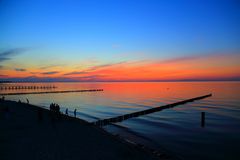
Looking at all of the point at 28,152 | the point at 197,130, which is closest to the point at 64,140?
the point at 28,152

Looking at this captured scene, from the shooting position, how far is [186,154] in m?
19.4

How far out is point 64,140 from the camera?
1791 cm

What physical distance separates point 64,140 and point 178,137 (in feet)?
47.4

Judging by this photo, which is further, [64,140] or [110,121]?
[110,121]

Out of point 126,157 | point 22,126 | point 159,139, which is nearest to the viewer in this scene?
point 126,157

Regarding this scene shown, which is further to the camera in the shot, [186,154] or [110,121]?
[110,121]

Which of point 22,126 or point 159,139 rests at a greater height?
point 22,126

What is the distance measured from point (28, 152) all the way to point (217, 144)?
19.2 meters

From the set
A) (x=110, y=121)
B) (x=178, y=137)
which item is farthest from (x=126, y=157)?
(x=110, y=121)

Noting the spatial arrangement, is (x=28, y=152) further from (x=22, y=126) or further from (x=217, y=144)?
(x=217, y=144)

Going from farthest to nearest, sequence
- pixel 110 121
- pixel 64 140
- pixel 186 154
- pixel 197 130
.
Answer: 1. pixel 110 121
2. pixel 197 130
3. pixel 186 154
4. pixel 64 140

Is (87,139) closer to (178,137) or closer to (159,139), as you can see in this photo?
(159,139)

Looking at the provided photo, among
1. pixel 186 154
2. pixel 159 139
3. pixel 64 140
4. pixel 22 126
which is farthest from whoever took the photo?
pixel 159 139

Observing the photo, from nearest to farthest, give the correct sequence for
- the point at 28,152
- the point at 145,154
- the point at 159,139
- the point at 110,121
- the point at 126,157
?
the point at 28,152
the point at 126,157
the point at 145,154
the point at 159,139
the point at 110,121
